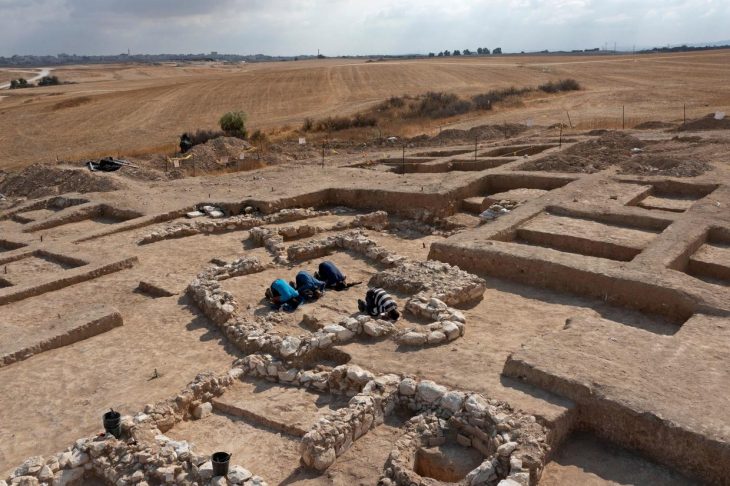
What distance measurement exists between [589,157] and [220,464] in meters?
14.6

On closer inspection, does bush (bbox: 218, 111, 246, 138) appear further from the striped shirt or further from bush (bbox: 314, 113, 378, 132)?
the striped shirt

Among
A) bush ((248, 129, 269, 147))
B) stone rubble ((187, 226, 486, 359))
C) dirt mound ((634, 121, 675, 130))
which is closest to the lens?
stone rubble ((187, 226, 486, 359))

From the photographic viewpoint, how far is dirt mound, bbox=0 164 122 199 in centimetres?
1730

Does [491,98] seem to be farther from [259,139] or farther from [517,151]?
[517,151]

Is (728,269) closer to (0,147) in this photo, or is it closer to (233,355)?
(233,355)

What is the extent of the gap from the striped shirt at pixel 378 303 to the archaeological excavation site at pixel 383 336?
180 millimetres

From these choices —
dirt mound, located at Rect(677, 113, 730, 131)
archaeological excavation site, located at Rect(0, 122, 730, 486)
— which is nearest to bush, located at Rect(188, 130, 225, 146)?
archaeological excavation site, located at Rect(0, 122, 730, 486)

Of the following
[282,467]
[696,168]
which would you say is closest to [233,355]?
[282,467]

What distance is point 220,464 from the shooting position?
4.98 meters

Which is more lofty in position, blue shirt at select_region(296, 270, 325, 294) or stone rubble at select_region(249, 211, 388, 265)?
blue shirt at select_region(296, 270, 325, 294)

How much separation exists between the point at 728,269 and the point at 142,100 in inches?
1748

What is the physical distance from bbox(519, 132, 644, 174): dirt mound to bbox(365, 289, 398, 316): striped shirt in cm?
962

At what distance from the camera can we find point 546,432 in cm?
534

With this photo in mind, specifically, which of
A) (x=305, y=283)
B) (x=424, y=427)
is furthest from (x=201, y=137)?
(x=424, y=427)
